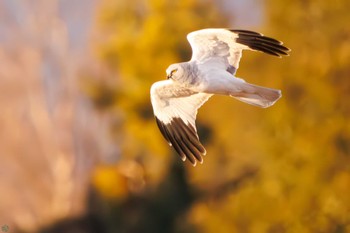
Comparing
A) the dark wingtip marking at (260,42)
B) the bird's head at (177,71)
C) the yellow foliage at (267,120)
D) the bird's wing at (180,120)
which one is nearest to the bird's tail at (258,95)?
the dark wingtip marking at (260,42)

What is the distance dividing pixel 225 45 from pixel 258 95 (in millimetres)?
437

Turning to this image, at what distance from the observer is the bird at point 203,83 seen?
6.46 m

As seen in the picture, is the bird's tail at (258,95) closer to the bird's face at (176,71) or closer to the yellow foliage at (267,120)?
the bird's face at (176,71)

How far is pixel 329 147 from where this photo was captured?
12.4 metres

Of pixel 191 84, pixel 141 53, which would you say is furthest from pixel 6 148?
pixel 191 84

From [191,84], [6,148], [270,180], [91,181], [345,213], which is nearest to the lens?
[191,84]

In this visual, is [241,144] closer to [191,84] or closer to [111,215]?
[111,215]

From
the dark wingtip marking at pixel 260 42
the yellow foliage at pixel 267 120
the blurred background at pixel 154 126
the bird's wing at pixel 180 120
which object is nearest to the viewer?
the dark wingtip marking at pixel 260 42

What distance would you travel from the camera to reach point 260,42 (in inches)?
260

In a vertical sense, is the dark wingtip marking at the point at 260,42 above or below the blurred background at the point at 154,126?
above

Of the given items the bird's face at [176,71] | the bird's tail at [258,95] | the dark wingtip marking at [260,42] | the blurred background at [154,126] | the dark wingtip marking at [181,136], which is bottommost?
the blurred background at [154,126]

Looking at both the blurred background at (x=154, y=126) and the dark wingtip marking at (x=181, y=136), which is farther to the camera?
the blurred background at (x=154, y=126)

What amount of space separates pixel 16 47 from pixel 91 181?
3.47 meters

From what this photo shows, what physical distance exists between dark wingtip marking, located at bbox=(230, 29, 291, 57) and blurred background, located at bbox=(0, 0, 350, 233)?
4000 millimetres
